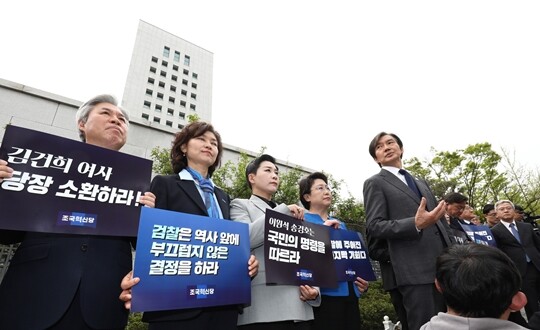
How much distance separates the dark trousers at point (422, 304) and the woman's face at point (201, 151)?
74.0 inches

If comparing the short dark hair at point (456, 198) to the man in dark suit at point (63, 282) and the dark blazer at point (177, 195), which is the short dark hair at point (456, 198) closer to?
the dark blazer at point (177, 195)

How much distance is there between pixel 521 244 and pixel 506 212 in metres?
0.61

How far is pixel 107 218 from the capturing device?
1577mm

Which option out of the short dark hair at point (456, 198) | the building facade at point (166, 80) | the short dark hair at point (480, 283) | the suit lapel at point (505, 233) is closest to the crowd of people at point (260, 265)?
the short dark hair at point (480, 283)

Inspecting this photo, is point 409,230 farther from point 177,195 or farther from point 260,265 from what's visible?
point 177,195

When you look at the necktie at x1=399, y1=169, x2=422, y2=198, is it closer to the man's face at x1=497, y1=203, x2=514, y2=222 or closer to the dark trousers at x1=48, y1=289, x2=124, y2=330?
the dark trousers at x1=48, y1=289, x2=124, y2=330

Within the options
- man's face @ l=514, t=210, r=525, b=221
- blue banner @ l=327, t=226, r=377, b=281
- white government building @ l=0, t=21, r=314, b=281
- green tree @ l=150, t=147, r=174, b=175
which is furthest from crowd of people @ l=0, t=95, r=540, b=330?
white government building @ l=0, t=21, r=314, b=281

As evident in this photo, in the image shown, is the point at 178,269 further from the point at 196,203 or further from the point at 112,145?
the point at 112,145

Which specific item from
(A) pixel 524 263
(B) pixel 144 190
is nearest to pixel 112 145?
(B) pixel 144 190

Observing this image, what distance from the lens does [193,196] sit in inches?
82.3

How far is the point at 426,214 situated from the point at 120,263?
209 centimetres

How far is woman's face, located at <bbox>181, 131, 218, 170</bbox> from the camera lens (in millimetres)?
2412

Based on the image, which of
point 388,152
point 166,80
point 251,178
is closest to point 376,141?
point 388,152

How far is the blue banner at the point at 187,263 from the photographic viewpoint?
58.7 inches
